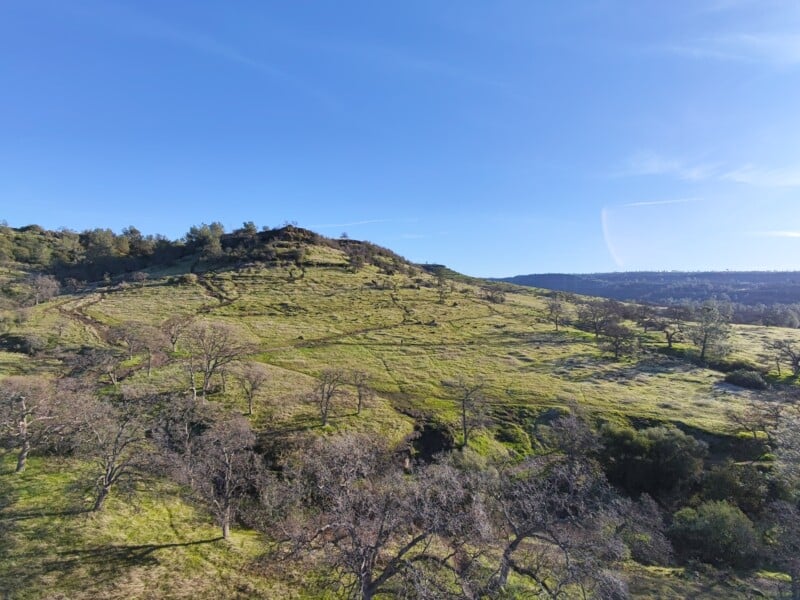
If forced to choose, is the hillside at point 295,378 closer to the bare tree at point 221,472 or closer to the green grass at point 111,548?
the green grass at point 111,548

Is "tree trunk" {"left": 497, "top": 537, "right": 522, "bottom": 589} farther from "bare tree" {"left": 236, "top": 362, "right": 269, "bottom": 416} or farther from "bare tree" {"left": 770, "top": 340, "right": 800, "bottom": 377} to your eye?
"bare tree" {"left": 770, "top": 340, "right": 800, "bottom": 377}

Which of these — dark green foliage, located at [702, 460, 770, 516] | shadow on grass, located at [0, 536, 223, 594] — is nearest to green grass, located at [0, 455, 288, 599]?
shadow on grass, located at [0, 536, 223, 594]

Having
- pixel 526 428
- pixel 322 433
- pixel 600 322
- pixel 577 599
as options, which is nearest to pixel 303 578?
pixel 577 599

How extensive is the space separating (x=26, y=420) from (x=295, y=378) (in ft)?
128

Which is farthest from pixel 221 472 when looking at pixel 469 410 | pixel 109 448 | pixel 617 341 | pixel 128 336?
pixel 617 341

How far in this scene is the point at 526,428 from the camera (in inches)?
2606

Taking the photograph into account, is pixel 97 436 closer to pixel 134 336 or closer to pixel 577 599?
pixel 577 599

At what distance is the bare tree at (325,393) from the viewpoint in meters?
61.2

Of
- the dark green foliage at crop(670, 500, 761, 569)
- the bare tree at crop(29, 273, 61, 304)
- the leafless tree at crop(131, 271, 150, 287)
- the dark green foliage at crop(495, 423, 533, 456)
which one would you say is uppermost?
the leafless tree at crop(131, 271, 150, 287)

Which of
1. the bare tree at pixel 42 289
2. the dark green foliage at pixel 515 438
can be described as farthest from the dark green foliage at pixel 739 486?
the bare tree at pixel 42 289

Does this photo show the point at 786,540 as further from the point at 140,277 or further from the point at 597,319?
the point at 140,277

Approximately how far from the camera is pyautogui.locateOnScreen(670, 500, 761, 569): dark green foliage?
135ft

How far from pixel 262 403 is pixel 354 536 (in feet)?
146

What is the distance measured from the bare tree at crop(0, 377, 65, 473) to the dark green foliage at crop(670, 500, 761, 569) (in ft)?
218
